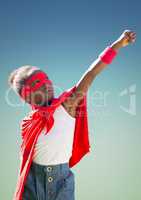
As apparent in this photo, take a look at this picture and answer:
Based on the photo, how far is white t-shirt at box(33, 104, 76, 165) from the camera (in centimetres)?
151

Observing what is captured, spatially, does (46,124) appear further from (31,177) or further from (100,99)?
(100,99)

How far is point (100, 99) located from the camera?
2.40 metres

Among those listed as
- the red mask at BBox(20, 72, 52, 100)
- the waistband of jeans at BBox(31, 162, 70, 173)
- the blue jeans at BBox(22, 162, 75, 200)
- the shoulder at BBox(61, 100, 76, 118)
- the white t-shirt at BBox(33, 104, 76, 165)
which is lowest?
the blue jeans at BBox(22, 162, 75, 200)

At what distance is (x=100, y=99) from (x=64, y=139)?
904mm

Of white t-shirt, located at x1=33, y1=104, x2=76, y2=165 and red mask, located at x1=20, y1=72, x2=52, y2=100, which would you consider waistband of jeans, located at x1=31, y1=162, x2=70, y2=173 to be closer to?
white t-shirt, located at x1=33, y1=104, x2=76, y2=165

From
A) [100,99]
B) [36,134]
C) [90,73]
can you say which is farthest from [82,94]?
[100,99]

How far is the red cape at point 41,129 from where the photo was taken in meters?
1.51

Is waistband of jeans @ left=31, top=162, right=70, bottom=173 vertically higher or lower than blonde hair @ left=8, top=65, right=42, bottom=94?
lower

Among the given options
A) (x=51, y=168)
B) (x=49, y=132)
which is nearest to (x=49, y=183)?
(x=51, y=168)

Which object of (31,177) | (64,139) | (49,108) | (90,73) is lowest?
(31,177)

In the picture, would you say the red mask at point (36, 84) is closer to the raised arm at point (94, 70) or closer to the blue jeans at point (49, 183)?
the raised arm at point (94, 70)

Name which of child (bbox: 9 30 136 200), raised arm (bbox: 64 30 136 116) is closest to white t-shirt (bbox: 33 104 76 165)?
child (bbox: 9 30 136 200)

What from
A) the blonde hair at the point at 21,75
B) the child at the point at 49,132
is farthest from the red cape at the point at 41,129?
the blonde hair at the point at 21,75

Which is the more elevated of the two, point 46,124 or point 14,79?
point 14,79
